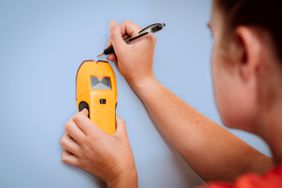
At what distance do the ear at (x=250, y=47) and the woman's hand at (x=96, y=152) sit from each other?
1.08 feet

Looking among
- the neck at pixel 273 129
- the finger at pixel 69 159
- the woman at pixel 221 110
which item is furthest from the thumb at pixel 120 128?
the neck at pixel 273 129

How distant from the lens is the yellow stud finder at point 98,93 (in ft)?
2.02

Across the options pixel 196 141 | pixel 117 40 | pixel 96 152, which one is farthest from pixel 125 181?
pixel 117 40

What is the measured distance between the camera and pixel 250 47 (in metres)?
0.44

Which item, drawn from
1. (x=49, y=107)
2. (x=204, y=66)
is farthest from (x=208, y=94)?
(x=49, y=107)

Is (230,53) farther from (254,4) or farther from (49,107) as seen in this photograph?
(49,107)

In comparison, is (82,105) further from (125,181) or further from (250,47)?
(250,47)

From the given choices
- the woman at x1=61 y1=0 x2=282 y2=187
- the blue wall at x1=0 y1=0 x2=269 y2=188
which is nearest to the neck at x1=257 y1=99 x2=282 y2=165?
the woman at x1=61 y1=0 x2=282 y2=187

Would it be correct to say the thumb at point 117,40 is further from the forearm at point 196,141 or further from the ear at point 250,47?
the ear at point 250,47

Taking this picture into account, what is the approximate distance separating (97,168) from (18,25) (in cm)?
35

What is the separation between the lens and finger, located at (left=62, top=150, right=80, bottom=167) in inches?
24.3

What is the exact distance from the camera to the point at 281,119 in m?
0.47

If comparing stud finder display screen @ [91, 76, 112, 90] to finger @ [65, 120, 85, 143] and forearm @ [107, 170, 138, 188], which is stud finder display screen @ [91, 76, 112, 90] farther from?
forearm @ [107, 170, 138, 188]

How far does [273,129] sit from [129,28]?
387 millimetres
